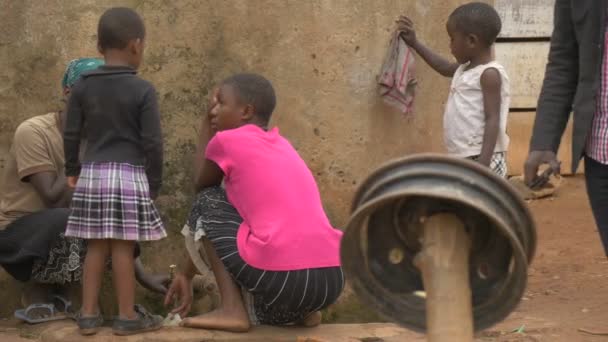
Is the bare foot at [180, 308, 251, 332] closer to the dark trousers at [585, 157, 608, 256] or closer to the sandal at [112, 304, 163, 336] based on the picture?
the sandal at [112, 304, 163, 336]

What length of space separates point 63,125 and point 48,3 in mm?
529

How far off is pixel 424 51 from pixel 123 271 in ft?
5.53

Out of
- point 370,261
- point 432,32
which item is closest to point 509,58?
point 432,32

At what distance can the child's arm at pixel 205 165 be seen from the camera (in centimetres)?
430

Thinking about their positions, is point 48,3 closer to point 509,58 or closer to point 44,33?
point 44,33

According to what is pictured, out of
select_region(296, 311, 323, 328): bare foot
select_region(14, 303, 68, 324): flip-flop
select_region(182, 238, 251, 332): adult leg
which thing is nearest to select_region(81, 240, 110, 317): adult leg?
select_region(14, 303, 68, 324): flip-flop

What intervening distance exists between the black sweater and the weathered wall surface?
502 millimetres

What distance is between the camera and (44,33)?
457cm

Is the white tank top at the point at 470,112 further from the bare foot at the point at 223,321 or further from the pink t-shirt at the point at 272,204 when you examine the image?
the bare foot at the point at 223,321

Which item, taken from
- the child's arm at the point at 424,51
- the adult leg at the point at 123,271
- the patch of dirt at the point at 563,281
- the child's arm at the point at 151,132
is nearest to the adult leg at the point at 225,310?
the adult leg at the point at 123,271

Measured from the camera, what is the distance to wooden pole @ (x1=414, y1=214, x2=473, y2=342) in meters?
2.32

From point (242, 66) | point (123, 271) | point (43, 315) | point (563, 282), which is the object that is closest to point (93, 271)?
point (123, 271)

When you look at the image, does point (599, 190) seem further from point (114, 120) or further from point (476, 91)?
point (114, 120)

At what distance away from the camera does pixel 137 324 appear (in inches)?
165
